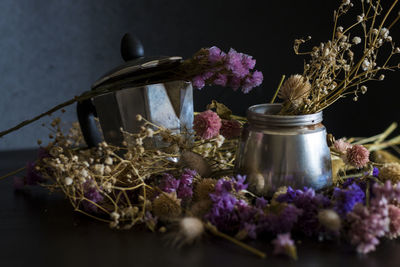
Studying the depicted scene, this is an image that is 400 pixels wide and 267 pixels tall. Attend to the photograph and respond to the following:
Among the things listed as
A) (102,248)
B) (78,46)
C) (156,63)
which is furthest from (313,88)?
(78,46)

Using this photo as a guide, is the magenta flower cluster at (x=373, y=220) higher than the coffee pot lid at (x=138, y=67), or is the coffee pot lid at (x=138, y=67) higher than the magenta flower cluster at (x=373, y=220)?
the coffee pot lid at (x=138, y=67)

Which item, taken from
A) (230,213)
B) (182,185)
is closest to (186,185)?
(182,185)

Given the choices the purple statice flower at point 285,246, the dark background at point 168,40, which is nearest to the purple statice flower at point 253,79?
the purple statice flower at point 285,246

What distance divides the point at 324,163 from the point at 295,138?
58mm

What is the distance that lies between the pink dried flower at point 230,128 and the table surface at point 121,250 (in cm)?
21

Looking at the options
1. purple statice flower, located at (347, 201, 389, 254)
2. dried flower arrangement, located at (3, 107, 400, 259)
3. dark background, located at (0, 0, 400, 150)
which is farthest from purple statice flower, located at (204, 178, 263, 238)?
dark background, located at (0, 0, 400, 150)

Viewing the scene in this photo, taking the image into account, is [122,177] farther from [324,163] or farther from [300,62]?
[300,62]

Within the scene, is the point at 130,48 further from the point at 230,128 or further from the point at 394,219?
the point at 394,219

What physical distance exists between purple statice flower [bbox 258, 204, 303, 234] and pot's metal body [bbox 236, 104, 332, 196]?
0.23 feet

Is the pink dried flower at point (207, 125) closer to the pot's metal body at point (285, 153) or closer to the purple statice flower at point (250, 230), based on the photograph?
the pot's metal body at point (285, 153)

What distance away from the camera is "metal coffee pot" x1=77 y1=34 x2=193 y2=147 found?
73 centimetres

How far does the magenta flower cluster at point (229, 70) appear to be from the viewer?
73 cm

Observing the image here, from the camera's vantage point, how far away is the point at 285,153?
61 cm

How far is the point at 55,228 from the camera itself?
0.63 meters
